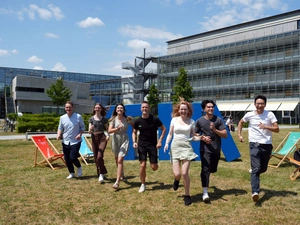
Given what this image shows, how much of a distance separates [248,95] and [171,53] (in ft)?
69.1

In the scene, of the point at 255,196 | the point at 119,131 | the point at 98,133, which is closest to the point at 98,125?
the point at 98,133

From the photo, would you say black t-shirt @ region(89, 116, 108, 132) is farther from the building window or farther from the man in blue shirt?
the building window

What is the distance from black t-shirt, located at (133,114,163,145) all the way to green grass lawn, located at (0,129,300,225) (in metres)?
1.00

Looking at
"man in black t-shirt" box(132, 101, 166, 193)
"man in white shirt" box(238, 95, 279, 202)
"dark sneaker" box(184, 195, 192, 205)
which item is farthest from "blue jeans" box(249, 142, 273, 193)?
"man in black t-shirt" box(132, 101, 166, 193)

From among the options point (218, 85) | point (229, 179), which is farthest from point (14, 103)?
point (229, 179)

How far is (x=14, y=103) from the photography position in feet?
174

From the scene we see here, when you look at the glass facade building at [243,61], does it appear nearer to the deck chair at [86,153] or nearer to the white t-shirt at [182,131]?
the deck chair at [86,153]

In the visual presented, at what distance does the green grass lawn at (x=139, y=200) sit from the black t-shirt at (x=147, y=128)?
1.00 meters

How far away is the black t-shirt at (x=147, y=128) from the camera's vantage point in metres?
5.77

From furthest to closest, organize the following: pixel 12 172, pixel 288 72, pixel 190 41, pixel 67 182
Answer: pixel 190 41, pixel 288 72, pixel 12 172, pixel 67 182

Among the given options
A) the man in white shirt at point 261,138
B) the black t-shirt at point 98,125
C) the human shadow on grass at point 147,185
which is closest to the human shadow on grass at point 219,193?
the man in white shirt at point 261,138

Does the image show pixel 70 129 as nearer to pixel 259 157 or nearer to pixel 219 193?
pixel 219 193

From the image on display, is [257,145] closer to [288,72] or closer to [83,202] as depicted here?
[83,202]

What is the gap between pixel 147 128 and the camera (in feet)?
19.0
